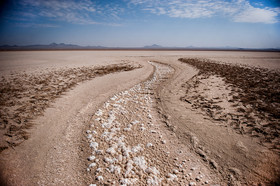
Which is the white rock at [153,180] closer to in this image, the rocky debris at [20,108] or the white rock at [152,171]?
the white rock at [152,171]

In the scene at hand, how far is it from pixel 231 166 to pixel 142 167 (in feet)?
6.53

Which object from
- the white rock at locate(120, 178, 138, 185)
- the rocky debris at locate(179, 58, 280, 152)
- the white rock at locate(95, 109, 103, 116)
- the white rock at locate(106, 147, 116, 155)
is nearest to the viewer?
the white rock at locate(120, 178, 138, 185)

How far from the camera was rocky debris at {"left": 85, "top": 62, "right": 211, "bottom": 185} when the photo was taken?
2.80m

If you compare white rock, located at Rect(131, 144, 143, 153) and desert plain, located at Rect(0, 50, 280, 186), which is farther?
white rock, located at Rect(131, 144, 143, 153)

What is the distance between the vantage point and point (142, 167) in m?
3.05

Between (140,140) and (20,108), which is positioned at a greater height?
(20,108)

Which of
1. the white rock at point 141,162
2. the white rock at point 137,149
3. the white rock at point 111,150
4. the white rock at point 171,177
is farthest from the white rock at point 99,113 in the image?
the white rock at point 171,177

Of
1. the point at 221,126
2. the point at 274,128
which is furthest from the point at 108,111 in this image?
the point at 274,128

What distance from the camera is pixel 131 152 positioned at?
350 cm

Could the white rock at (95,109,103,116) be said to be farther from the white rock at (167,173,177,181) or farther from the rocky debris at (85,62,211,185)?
the white rock at (167,173,177,181)

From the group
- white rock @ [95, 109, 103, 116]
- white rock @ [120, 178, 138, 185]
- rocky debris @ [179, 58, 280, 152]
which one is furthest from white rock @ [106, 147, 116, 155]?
rocky debris @ [179, 58, 280, 152]

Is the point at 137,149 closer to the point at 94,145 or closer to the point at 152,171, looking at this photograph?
the point at 152,171

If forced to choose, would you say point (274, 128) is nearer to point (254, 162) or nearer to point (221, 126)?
point (221, 126)

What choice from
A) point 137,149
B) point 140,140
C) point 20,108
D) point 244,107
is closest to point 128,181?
point 137,149
